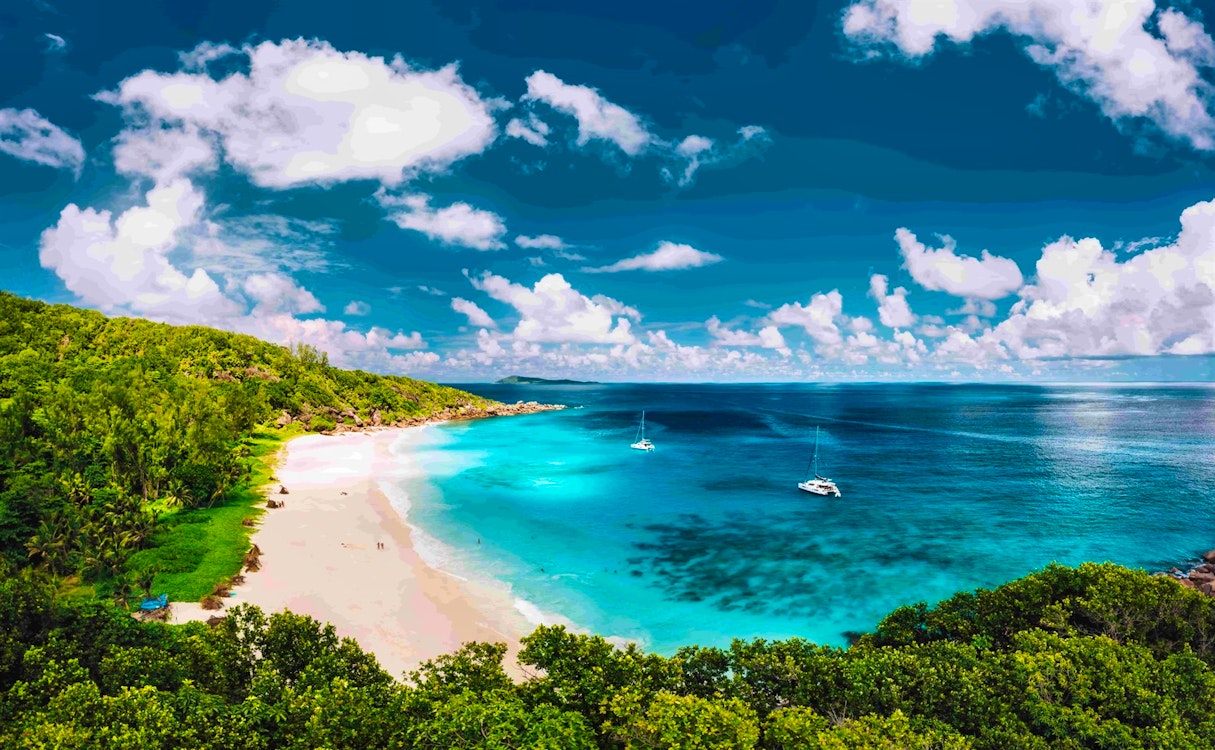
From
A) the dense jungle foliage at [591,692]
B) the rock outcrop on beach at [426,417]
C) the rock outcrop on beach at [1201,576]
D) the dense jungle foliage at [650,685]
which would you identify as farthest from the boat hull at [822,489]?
the rock outcrop on beach at [426,417]

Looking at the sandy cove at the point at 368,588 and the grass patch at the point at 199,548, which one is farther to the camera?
the grass patch at the point at 199,548

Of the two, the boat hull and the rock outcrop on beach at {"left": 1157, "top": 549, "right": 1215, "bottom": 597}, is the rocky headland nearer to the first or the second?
the boat hull

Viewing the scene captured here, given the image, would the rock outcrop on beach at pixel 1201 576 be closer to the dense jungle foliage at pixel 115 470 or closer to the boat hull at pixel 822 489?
the boat hull at pixel 822 489

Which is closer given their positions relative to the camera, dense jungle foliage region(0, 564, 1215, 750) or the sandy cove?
dense jungle foliage region(0, 564, 1215, 750)

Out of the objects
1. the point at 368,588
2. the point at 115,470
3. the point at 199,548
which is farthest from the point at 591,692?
the point at 115,470

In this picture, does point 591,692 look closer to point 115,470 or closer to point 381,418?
point 115,470

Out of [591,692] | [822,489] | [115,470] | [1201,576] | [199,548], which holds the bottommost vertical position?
[822,489]

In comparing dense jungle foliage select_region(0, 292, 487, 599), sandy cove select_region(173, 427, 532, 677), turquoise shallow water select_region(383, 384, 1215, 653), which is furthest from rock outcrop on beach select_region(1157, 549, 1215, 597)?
dense jungle foliage select_region(0, 292, 487, 599)
